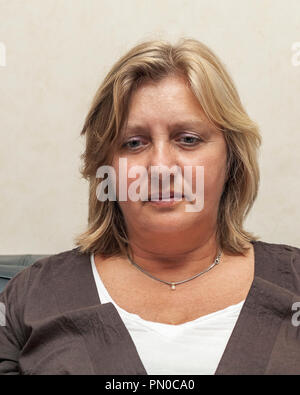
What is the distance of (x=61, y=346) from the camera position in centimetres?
117

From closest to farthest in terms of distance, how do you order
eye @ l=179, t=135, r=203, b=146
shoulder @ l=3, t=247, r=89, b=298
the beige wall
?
eye @ l=179, t=135, r=203, b=146, shoulder @ l=3, t=247, r=89, b=298, the beige wall

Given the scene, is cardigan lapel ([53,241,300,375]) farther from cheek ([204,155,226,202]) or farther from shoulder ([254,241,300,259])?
cheek ([204,155,226,202])

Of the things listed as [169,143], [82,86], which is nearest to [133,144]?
[169,143]

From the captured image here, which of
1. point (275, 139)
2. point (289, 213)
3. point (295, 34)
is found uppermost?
point (295, 34)

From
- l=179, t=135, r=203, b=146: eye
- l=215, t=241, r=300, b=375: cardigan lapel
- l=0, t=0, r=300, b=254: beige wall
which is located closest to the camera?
l=215, t=241, r=300, b=375: cardigan lapel

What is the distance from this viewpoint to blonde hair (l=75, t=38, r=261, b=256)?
3.98 ft

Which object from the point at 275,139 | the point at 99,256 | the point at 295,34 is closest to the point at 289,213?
the point at 275,139

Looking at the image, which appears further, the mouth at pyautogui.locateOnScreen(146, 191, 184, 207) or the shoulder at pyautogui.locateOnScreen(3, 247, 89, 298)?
the shoulder at pyautogui.locateOnScreen(3, 247, 89, 298)

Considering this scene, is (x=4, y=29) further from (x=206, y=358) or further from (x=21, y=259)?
(x=206, y=358)

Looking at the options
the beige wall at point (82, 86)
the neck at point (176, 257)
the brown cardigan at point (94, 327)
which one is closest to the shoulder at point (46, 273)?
the brown cardigan at point (94, 327)

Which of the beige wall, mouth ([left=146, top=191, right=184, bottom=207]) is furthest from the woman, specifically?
the beige wall

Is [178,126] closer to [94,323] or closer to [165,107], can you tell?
[165,107]

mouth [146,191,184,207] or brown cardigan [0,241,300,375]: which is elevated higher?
mouth [146,191,184,207]

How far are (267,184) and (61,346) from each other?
923 millimetres
